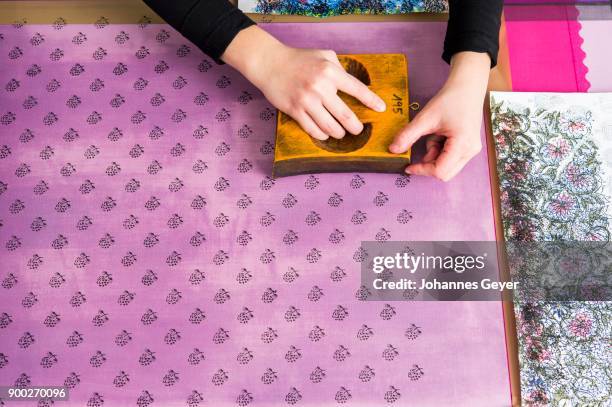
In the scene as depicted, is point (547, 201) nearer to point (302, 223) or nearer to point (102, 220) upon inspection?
point (302, 223)

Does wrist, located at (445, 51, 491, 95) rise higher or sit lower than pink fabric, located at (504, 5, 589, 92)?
lower

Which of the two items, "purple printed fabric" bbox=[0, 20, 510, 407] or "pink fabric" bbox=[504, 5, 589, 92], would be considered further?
"pink fabric" bbox=[504, 5, 589, 92]

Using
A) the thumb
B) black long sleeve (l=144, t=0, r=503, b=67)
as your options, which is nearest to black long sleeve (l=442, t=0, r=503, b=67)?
black long sleeve (l=144, t=0, r=503, b=67)

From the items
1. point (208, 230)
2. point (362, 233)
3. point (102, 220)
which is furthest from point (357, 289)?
point (102, 220)

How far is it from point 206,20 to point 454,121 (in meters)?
0.32

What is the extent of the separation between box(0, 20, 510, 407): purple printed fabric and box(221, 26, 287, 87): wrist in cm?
7

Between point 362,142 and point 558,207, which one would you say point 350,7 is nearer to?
point 362,142

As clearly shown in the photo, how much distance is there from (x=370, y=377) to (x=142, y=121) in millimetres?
446

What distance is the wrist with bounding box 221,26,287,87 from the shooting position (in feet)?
2.18

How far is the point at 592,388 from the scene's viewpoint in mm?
626

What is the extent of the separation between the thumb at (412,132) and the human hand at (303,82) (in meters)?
0.04

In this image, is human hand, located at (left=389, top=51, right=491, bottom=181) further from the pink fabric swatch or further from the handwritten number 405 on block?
the pink fabric swatch

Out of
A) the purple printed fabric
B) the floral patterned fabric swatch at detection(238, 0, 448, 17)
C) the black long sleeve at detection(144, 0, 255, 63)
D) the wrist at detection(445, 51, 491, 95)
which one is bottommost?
the purple printed fabric

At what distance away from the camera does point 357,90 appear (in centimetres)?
64
